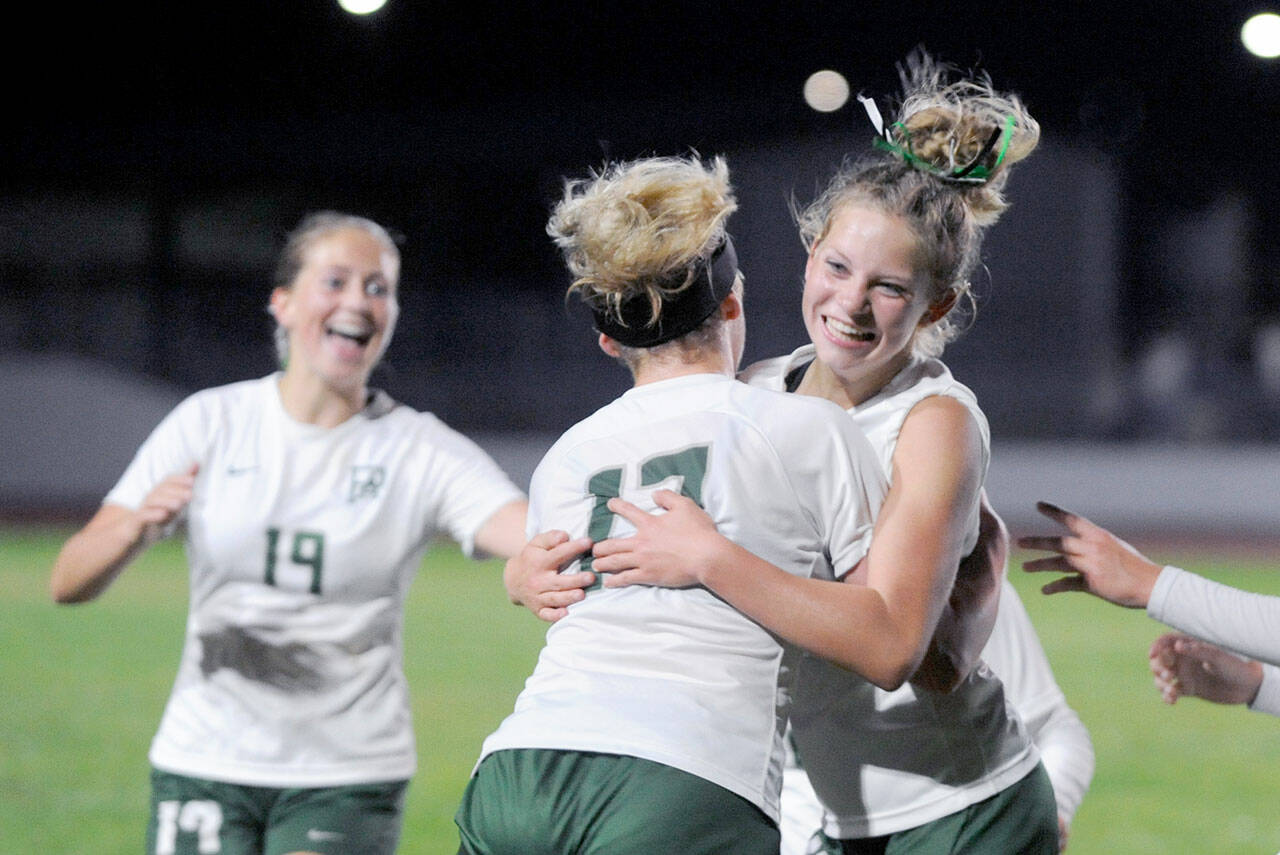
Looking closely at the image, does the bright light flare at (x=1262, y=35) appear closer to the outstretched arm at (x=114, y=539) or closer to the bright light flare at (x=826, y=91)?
the bright light flare at (x=826, y=91)

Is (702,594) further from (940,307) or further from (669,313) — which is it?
(940,307)

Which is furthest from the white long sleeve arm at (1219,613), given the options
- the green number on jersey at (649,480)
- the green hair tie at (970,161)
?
the green number on jersey at (649,480)

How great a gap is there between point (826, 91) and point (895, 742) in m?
18.6

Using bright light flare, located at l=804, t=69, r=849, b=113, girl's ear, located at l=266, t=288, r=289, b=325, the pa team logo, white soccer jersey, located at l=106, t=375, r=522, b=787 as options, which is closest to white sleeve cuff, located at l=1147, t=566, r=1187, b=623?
white soccer jersey, located at l=106, t=375, r=522, b=787

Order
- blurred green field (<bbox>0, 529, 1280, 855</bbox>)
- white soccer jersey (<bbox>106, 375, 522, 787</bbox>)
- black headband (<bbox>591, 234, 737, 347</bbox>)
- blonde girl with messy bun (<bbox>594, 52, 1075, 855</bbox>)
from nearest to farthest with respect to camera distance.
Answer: black headband (<bbox>591, 234, 737, 347</bbox>), blonde girl with messy bun (<bbox>594, 52, 1075, 855</bbox>), white soccer jersey (<bbox>106, 375, 522, 787</bbox>), blurred green field (<bbox>0, 529, 1280, 855</bbox>)

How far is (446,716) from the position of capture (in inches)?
289

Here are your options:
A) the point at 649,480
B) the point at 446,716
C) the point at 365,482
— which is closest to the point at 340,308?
the point at 365,482

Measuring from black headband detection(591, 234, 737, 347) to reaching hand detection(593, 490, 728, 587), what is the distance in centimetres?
24

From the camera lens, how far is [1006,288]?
60.4 ft

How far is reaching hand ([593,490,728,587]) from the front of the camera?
65.7 inches

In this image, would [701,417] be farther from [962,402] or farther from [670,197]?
[962,402]

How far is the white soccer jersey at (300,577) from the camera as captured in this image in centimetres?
289

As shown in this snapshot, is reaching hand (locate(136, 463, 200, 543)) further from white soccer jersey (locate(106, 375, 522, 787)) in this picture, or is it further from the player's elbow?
the player's elbow

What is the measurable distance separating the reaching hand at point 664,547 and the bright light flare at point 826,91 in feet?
60.5
